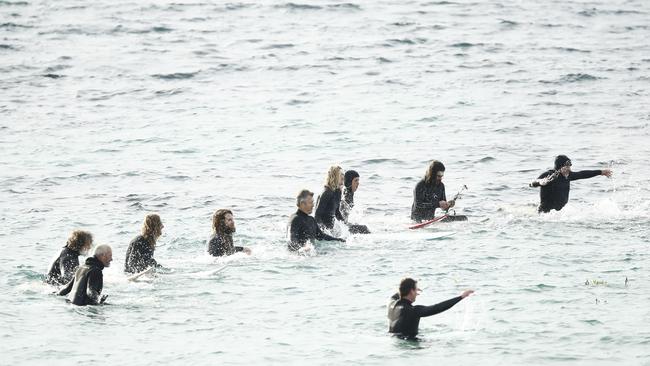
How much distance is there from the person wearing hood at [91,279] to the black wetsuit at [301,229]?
15.1 ft

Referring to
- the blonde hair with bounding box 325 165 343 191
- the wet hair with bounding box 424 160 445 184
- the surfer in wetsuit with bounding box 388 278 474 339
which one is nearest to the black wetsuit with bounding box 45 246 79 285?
the blonde hair with bounding box 325 165 343 191

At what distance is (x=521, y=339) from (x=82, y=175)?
17.7m

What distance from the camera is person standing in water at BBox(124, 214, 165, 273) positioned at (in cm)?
2064

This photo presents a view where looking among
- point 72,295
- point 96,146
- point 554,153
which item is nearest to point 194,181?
point 96,146

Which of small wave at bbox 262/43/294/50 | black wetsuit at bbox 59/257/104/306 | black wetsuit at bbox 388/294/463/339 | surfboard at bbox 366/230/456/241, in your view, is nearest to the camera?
black wetsuit at bbox 388/294/463/339

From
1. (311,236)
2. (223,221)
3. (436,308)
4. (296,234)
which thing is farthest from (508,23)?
(436,308)

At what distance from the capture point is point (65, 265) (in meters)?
20.1

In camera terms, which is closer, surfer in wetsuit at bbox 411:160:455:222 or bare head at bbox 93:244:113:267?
bare head at bbox 93:244:113:267

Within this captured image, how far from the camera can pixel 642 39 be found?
49.1 meters

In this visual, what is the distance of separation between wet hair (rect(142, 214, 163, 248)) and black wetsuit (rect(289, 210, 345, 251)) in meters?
3.07

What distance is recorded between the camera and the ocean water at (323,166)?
18.5 m

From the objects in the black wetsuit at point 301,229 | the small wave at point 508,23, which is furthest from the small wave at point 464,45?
the black wetsuit at point 301,229

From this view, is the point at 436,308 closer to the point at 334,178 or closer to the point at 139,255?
the point at 139,255

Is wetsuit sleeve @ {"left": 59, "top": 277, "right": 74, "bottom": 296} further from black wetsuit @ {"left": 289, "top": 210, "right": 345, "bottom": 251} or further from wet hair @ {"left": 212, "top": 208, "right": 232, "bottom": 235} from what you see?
black wetsuit @ {"left": 289, "top": 210, "right": 345, "bottom": 251}
